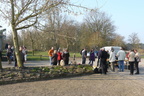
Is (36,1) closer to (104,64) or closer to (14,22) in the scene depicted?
(14,22)

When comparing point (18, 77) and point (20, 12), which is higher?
point (20, 12)

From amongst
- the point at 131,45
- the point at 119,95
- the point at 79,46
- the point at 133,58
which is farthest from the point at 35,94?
the point at 131,45

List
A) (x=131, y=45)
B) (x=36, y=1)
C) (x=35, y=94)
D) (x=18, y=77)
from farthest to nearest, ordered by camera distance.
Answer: (x=131, y=45)
(x=36, y=1)
(x=18, y=77)
(x=35, y=94)

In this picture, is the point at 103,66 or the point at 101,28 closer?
the point at 103,66

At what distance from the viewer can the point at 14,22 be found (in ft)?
34.0

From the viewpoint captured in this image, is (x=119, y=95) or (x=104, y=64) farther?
(x=104, y=64)

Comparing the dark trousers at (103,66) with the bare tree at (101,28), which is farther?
the bare tree at (101,28)

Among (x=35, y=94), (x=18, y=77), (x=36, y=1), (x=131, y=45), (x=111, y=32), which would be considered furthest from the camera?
(x=131, y=45)

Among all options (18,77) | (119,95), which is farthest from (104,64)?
(18,77)

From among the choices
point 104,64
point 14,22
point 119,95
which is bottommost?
point 119,95

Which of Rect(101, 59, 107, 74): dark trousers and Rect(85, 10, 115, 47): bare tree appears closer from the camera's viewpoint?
Rect(101, 59, 107, 74): dark trousers

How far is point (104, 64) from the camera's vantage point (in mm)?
10531

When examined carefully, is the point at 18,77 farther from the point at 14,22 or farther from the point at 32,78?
the point at 14,22

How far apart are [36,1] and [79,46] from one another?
3862cm
